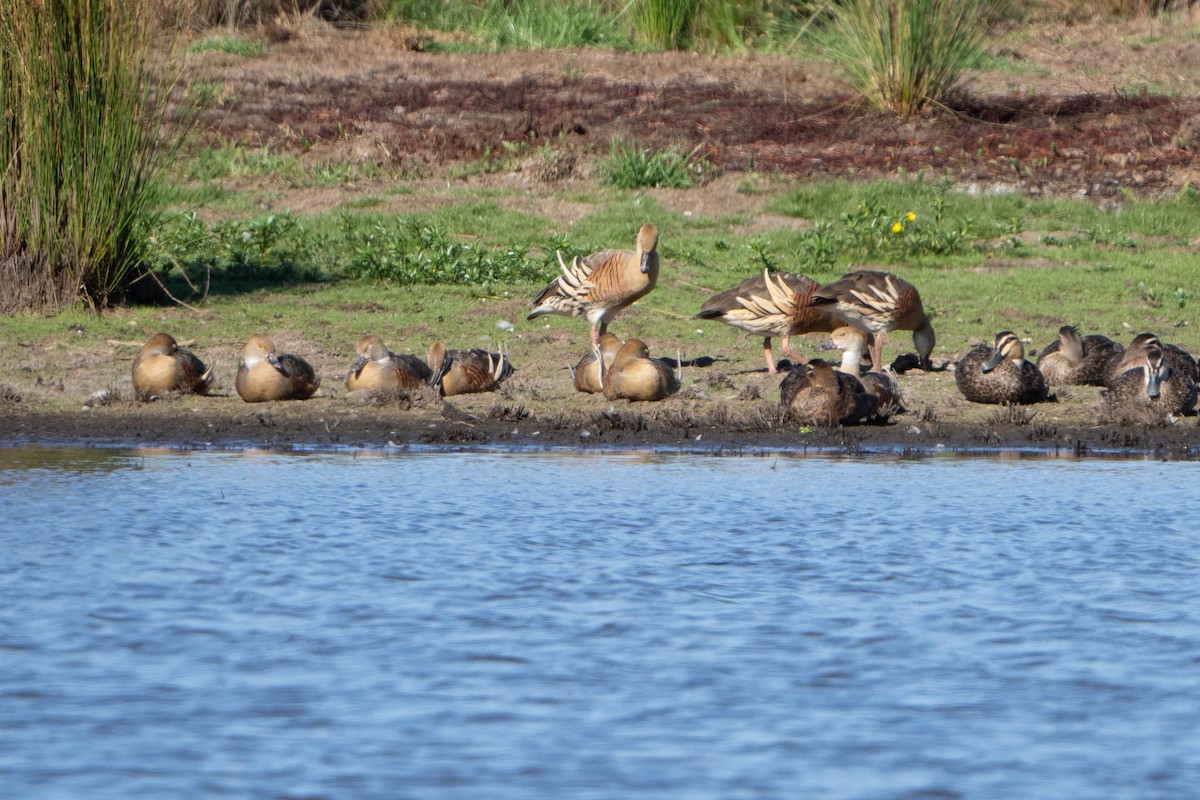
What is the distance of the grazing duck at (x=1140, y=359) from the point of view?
10.6 m

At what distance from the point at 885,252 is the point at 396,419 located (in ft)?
20.6

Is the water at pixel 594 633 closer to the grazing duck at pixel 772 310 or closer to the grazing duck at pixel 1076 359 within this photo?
the grazing duck at pixel 1076 359

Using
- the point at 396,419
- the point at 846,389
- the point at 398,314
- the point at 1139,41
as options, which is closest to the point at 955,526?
the point at 846,389

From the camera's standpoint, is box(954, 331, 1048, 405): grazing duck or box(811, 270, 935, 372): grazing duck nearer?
box(954, 331, 1048, 405): grazing duck

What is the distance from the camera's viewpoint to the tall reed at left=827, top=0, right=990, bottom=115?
18.9 meters

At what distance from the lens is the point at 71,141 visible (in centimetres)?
1220

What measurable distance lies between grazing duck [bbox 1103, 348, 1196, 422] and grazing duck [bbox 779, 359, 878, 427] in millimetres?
1555

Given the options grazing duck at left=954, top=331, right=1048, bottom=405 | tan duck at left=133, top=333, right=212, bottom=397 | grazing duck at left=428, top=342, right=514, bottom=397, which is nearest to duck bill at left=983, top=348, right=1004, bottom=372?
grazing duck at left=954, top=331, right=1048, bottom=405

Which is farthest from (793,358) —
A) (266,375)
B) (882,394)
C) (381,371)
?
(266,375)

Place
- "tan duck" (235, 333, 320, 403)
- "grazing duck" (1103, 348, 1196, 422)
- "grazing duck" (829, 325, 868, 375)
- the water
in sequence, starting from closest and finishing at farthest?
1. the water
2. "grazing duck" (1103, 348, 1196, 422)
3. "tan duck" (235, 333, 320, 403)
4. "grazing duck" (829, 325, 868, 375)

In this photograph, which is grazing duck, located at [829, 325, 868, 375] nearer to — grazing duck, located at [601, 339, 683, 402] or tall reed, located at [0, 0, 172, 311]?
grazing duck, located at [601, 339, 683, 402]

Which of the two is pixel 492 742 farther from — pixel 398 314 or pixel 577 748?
pixel 398 314

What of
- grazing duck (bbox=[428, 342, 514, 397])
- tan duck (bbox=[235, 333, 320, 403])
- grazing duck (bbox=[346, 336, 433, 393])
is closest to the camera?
tan duck (bbox=[235, 333, 320, 403])

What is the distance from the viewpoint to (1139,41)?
89.9 feet
